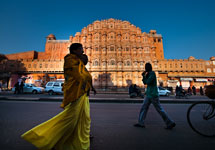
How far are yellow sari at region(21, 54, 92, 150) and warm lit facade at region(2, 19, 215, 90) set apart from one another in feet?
98.7

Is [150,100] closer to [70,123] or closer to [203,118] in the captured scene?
[203,118]

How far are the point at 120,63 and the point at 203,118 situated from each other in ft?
104

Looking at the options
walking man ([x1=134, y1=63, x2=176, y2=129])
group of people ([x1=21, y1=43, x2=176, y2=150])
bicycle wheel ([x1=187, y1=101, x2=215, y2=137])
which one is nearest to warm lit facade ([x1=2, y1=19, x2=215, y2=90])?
walking man ([x1=134, y1=63, x2=176, y2=129])

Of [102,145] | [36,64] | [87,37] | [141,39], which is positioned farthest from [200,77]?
[36,64]

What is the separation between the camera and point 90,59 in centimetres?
3453

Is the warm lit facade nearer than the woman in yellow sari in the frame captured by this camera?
No

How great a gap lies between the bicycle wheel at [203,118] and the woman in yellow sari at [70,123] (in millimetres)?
2362

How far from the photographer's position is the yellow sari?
1.37 metres

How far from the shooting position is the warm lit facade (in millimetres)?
32969

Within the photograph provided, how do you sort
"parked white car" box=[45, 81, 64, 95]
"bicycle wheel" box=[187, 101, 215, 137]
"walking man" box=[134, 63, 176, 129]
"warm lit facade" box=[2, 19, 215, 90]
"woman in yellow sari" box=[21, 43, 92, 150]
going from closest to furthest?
1. "woman in yellow sari" box=[21, 43, 92, 150]
2. "bicycle wheel" box=[187, 101, 215, 137]
3. "walking man" box=[134, 63, 176, 129]
4. "parked white car" box=[45, 81, 64, 95]
5. "warm lit facade" box=[2, 19, 215, 90]

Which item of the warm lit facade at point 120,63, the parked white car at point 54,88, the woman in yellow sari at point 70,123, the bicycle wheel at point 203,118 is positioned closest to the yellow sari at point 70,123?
the woman in yellow sari at point 70,123

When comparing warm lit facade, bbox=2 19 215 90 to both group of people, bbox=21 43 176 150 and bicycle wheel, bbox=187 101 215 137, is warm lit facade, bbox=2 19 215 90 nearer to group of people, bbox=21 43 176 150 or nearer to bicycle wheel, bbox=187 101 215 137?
bicycle wheel, bbox=187 101 215 137

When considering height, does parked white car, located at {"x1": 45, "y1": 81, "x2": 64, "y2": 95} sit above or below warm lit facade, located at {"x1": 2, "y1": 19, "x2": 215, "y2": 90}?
below

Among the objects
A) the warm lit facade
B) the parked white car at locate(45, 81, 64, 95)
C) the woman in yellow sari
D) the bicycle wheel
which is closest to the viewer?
the woman in yellow sari
